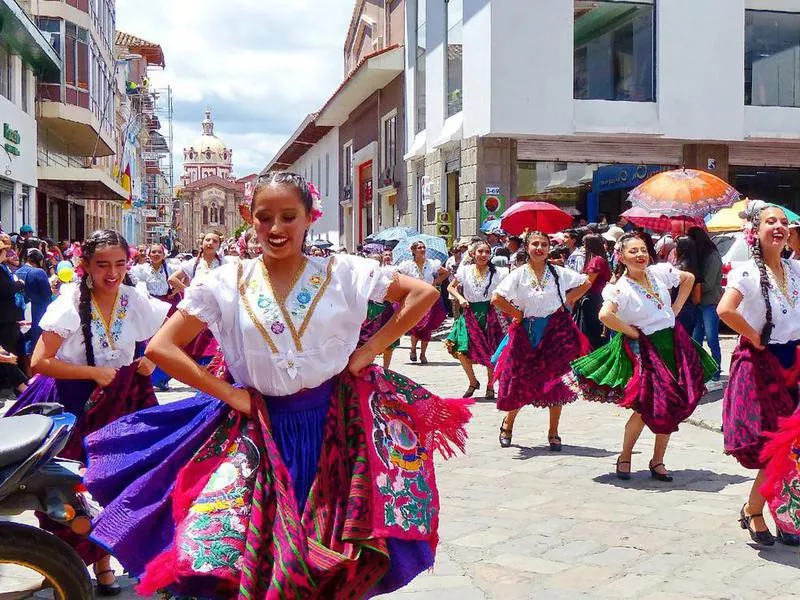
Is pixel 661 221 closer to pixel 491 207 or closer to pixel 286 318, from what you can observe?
pixel 491 207

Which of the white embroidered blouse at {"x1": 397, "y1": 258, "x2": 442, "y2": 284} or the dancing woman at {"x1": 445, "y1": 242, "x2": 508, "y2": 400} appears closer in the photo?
the dancing woman at {"x1": 445, "y1": 242, "x2": 508, "y2": 400}

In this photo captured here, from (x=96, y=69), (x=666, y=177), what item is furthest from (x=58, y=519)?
(x=96, y=69)

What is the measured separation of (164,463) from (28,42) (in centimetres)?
2507

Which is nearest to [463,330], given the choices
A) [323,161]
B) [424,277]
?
[424,277]

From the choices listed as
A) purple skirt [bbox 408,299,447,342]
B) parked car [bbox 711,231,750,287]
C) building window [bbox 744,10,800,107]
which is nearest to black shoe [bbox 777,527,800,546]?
purple skirt [bbox 408,299,447,342]

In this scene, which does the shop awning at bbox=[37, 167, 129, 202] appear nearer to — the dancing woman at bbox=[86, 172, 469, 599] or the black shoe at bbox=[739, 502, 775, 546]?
the black shoe at bbox=[739, 502, 775, 546]

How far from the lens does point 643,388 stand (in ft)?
21.0

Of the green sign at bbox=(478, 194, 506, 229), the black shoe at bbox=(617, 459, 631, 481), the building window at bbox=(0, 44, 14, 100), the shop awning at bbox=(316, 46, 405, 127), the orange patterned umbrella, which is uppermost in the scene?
the shop awning at bbox=(316, 46, 405, 127)

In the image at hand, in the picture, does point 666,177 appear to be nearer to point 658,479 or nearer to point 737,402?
point 658,479

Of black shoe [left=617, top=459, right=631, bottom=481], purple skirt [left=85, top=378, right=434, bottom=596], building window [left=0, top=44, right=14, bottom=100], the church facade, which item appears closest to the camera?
purple skirt [left=85, top=378, right=434, bottom=596]

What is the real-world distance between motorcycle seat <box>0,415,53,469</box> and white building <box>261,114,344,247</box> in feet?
101

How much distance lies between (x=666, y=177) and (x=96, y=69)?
28392mm

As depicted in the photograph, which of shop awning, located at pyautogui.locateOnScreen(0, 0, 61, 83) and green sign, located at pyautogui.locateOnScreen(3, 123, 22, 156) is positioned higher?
shop awning, located at pyautogui.locateOnScreen(0, 0, 61, 83)

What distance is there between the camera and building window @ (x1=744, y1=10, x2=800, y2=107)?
66.1 ft
